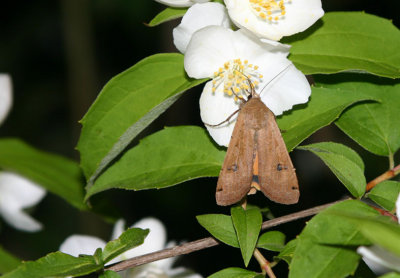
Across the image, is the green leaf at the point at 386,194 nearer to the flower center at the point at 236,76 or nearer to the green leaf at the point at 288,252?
the green leaf at the point at 288,252

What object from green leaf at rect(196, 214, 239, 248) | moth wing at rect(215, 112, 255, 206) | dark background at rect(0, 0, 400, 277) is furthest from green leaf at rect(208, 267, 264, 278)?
dark background at rect(0, 0, 400, 277)

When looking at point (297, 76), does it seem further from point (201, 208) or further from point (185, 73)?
point (201, 208)

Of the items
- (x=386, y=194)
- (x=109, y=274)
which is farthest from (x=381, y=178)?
(x=109, y=274)

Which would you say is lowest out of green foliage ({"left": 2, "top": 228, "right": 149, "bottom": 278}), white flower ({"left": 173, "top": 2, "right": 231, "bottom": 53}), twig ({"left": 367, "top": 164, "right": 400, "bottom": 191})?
twig ({"left": 367, "top": 164, "right": 400, "bottom": 191})

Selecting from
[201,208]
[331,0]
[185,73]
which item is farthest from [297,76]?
[331,0]

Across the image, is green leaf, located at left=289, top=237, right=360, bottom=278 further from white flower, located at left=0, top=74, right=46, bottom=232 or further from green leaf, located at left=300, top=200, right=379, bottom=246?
white flower, located at left=0, top=74, right=46, bottom=232

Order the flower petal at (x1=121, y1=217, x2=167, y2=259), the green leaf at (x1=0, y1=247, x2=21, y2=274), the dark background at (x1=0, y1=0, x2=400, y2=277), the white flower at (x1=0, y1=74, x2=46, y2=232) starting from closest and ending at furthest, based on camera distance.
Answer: the flower petal at (x1=121, y1=217, x2=167, y2=259) < the green leaf at (x1=0, y1=247, x2=21, y2=274) < the white flower at (x1=0, y1=74, x2=46, y2=232) < the dark background at (x1=0, y1=0, x2=400, y2=277)

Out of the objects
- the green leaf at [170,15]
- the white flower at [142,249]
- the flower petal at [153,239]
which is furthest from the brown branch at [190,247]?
the green leaf at [170,15]
